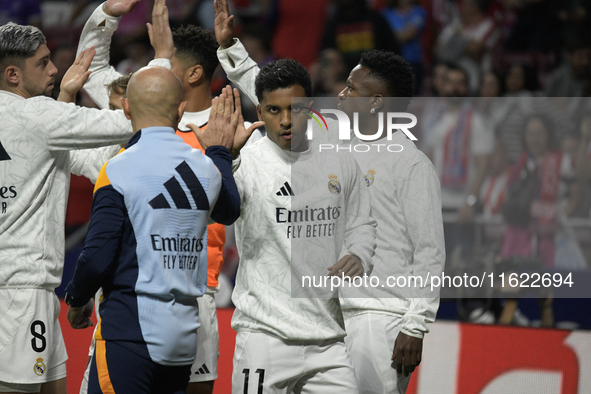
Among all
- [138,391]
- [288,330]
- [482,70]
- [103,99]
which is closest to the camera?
[138,391]

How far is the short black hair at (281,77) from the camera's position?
362 centimetres

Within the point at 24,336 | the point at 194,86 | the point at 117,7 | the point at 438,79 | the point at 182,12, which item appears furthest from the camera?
the point at 182,12

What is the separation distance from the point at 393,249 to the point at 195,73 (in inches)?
70.4

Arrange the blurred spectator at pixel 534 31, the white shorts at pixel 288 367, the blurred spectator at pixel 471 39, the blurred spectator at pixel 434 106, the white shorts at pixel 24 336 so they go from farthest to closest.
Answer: the blurred spectator at pixel 534 31
the blurred spectator at pixel 471 39
the blurred spectator at pixel 434 106
the white shorts at pixel 24 336
the white shorts at pixel 288 367

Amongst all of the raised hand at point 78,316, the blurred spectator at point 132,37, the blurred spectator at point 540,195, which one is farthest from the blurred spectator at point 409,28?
the raised hand at point 78,316

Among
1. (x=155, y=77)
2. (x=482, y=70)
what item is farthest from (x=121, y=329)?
(x=482, y=70)

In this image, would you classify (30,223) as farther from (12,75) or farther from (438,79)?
(438,79)

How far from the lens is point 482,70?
9.04 metres

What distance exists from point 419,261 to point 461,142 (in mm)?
3359

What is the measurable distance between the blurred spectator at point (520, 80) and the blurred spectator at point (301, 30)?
2.68 m

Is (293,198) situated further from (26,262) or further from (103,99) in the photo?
(103,99)

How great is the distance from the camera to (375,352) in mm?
3875

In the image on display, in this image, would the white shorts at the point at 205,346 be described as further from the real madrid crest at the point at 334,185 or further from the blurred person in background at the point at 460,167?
the blurred person in background at the point at 460,167

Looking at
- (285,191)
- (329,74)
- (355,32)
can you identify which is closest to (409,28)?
(355,32)
